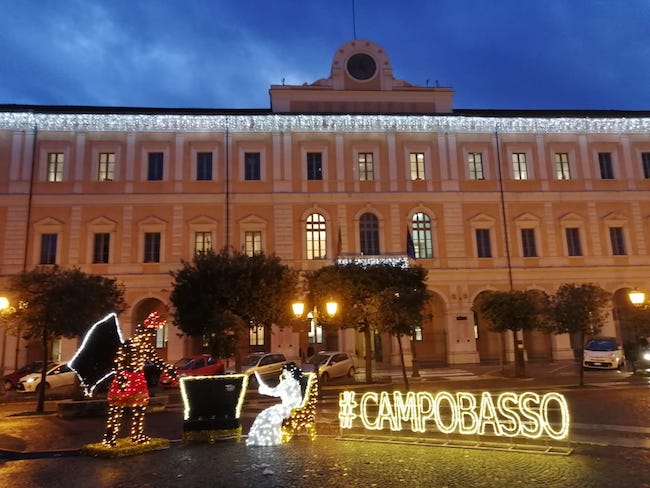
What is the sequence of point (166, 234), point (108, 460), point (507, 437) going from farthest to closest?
point (166, 234), point (507, 437), point (108, 460)

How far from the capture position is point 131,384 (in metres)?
9.70

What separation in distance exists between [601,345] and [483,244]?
8.59 metres

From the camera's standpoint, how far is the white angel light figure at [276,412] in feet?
32.8

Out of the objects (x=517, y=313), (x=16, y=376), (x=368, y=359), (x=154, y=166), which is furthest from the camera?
(x=154, y=166)

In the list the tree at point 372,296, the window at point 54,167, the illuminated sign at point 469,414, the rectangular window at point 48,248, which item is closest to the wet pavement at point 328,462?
the illuminated sign at point 469,414

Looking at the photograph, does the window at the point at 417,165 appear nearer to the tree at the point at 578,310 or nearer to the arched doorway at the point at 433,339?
the arched doorway at the point at 433,339

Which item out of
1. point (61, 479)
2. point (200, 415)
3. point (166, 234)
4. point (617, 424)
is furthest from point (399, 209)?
point (61, 479)

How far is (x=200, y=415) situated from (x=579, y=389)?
1444 centimetres

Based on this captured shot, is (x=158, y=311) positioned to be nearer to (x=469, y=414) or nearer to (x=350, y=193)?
(x=350, y=193)

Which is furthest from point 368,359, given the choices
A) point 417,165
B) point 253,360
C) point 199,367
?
point 417,165

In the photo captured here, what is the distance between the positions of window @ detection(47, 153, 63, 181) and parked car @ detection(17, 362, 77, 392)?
477 inches

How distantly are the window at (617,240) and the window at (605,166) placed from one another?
337 centimetres

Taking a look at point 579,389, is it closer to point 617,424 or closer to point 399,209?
point 617,424

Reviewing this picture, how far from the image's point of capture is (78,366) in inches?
378
